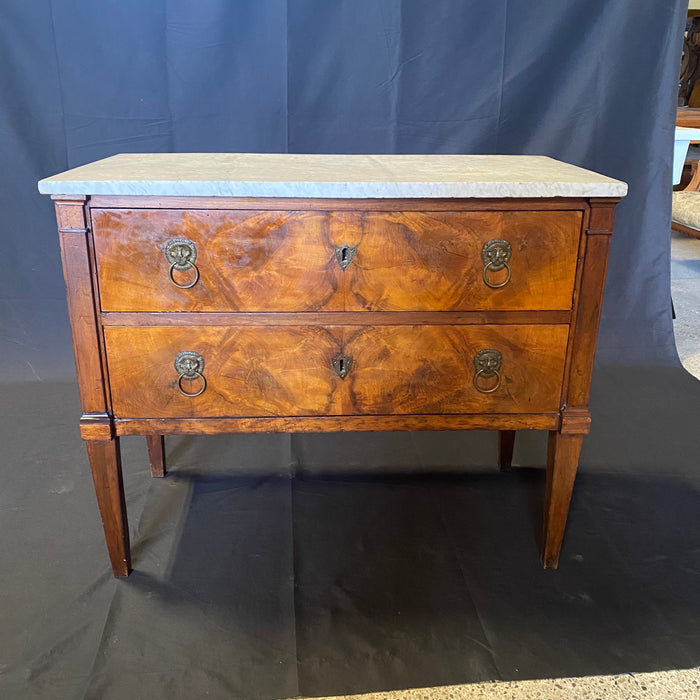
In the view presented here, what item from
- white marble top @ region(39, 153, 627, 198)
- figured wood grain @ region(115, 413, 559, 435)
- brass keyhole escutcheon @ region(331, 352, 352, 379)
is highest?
white marble top @ region(39, 153, 627, 198)

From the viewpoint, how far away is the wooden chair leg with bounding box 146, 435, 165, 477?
1958mm

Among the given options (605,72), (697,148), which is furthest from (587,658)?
(697,148)

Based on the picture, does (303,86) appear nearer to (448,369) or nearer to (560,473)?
(448,369)

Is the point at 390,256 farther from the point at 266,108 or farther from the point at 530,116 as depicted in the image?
the point at 530,116

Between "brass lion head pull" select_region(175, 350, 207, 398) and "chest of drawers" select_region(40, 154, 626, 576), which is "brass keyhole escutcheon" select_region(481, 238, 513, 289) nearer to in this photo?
"chest of drawers" select_region(40, 154, 626, 576)

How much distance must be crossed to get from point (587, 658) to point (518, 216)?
0.92 metres

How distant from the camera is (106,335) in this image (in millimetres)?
1398

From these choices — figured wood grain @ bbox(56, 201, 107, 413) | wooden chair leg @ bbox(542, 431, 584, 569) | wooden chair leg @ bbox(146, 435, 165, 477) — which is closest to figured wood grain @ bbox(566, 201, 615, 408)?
wooden chair leg @ bbox(542, 431, 584, 569)

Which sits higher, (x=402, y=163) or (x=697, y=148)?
(x=402, y=163)

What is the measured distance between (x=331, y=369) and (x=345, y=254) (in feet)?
A: 0.82

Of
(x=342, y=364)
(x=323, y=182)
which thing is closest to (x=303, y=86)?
(x=323, y=182)

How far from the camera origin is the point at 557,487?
5.19 feet

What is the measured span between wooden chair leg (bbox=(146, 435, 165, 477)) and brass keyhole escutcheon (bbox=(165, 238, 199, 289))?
742 millimetres

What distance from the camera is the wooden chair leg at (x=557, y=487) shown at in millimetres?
1550
